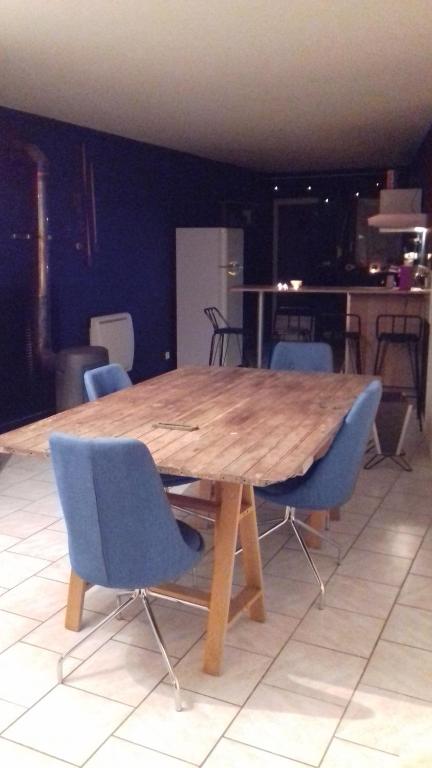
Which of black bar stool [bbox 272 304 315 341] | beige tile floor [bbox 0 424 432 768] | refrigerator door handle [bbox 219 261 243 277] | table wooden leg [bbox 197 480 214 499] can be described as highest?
refrigerator door handle [bbox 219 261 243 277]

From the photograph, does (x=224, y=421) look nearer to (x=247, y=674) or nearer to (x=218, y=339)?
(x=247, y=674)

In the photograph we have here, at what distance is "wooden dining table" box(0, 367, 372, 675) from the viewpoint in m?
2.33

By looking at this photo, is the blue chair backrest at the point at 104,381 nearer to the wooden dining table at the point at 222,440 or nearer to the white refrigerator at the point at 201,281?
the wooden dining table at the point at 222,440

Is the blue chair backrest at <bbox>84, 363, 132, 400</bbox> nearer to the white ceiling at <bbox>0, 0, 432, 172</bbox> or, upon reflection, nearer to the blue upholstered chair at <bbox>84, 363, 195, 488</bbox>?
the blue upholstered chair at <bbox>84, 363, 195, 488</bbox>

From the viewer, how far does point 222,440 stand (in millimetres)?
2570

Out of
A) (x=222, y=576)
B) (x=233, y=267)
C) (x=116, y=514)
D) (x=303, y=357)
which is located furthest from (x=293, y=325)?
(x=116, y=514)

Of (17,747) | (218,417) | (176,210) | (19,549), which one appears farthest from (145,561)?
(176,210)

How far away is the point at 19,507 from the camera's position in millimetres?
3959

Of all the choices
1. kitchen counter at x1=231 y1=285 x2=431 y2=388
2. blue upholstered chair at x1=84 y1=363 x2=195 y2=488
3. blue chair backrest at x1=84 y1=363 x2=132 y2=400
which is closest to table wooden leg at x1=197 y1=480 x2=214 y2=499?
blue upholstered chair at x1=84 y1=363 x2=195 y2=488

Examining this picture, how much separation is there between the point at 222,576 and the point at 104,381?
141cm

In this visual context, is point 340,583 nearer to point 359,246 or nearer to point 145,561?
point 145,561

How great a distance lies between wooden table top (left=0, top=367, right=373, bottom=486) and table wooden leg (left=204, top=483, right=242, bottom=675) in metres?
0.17

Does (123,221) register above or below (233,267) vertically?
above

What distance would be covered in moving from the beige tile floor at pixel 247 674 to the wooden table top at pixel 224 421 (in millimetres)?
701
